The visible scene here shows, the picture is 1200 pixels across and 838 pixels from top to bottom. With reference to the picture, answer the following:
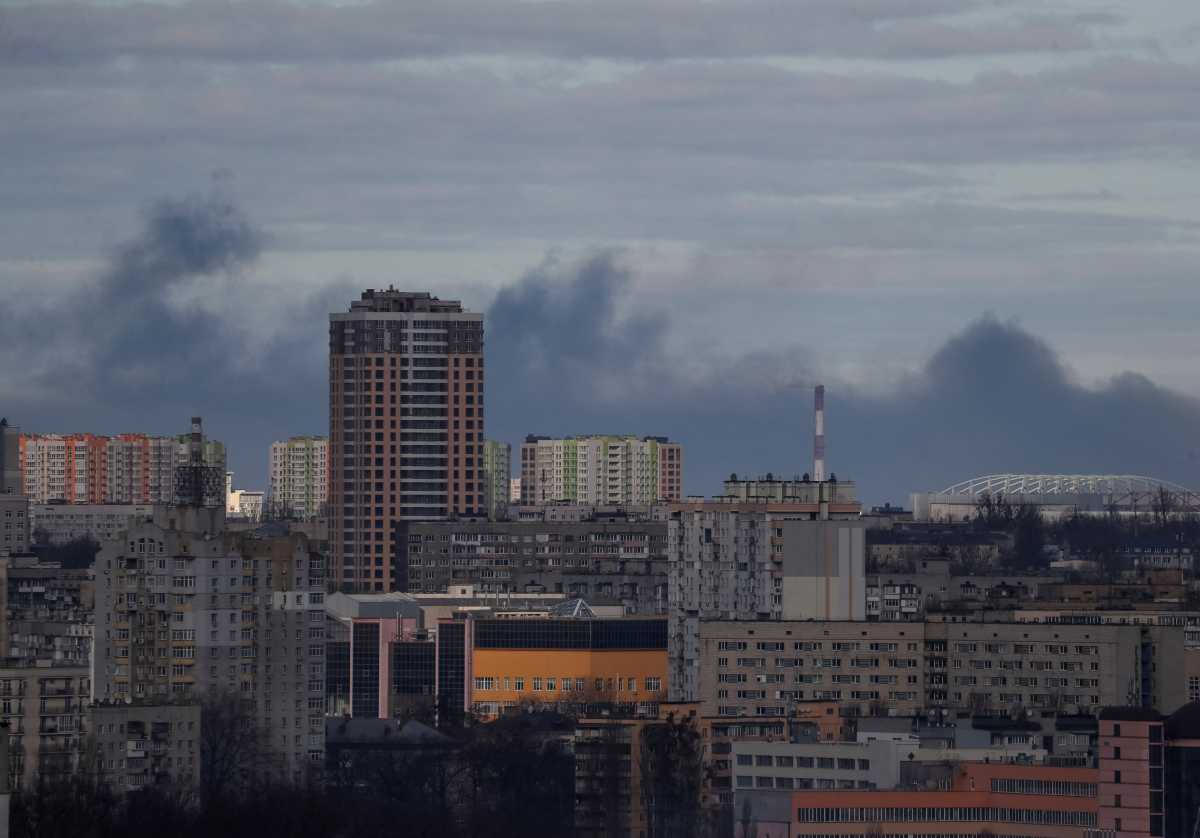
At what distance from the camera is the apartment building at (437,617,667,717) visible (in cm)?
12644

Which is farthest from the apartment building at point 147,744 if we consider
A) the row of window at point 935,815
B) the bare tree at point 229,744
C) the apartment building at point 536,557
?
the apartment building at point 536,557

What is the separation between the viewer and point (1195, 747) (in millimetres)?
79000

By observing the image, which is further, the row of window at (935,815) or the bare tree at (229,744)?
the bare tree at (229,744)

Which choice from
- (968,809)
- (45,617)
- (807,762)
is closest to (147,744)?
(807,762)

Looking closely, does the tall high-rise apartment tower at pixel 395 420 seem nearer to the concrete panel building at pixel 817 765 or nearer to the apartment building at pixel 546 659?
the apartment building at pixel 546 659

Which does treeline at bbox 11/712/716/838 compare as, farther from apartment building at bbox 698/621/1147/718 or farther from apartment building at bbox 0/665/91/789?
apartment building at bbox 698/621/1147/718

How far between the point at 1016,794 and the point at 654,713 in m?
22.8

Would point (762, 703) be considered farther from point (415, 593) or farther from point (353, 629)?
point (415, 593)

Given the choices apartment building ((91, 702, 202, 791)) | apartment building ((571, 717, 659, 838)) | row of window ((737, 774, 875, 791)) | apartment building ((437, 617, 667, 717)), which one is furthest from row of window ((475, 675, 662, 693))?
apartment building ((91, 702, 202, 791))

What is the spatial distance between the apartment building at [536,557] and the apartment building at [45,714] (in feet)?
251

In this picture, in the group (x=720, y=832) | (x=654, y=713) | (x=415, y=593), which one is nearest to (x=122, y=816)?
(x=720, y=832)

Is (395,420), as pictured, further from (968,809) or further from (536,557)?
(968,809)

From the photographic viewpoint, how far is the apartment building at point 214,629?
93062mm

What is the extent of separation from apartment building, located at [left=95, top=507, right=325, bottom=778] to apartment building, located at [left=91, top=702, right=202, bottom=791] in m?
4.89
